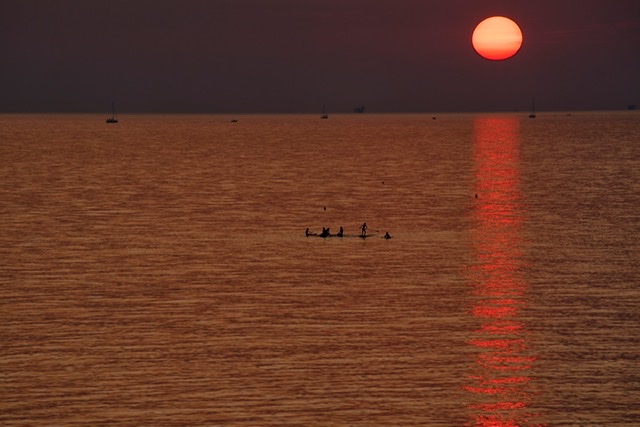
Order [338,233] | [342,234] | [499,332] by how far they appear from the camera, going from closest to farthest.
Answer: [499,332], [342,234], [338,233]

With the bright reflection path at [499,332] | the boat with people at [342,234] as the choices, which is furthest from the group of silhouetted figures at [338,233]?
the bright reflection path at [499,332]

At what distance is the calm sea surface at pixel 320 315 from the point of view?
1654 inches

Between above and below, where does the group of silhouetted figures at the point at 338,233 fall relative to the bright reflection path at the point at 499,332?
above

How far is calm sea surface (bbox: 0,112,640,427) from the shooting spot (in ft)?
138

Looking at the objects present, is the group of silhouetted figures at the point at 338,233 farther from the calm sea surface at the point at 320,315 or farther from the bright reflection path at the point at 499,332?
the bright reflection path at the point at 499,332

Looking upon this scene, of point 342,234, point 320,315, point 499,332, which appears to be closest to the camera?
point 499,332

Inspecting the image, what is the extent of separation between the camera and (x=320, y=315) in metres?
56.6

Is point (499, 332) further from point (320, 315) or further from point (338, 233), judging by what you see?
point (338, 233)

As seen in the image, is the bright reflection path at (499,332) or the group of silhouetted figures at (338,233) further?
the group of silhouetted figures at (338,233)

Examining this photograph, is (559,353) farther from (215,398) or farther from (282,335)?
(215,398)

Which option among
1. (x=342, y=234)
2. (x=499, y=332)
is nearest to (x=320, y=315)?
(x=499, y=332)

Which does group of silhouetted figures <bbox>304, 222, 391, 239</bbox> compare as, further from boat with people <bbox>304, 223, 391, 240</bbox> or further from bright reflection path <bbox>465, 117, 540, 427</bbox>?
bright reflection path <bbox>465, 117, 540, 427</bbox>

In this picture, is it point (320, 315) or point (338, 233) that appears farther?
point (338, 233)

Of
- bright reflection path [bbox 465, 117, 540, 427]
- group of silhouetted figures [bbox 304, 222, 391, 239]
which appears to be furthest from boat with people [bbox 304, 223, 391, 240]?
bright reflection path [bbox 465, 117, 540, 427]
